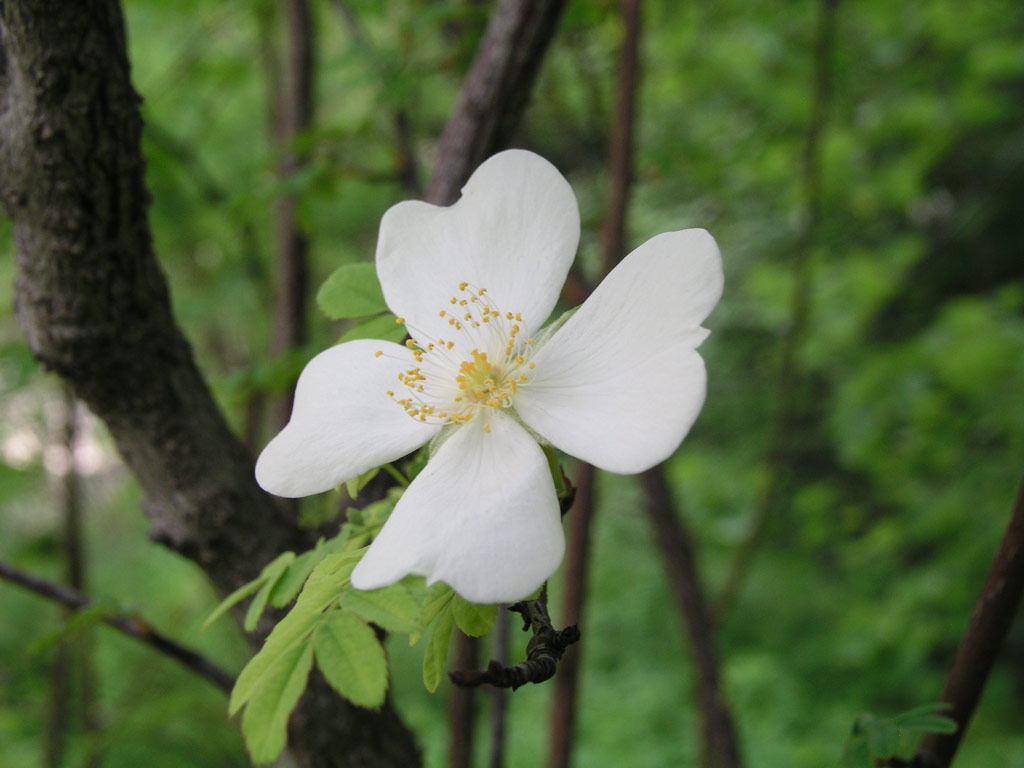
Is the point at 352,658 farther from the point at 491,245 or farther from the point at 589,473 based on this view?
the point at 589,473

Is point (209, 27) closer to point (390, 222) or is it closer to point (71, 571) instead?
point (71, 571)

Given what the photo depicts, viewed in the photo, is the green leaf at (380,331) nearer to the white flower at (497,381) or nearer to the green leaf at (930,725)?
the white flower at (497,381)

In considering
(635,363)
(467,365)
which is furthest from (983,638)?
(467,365)

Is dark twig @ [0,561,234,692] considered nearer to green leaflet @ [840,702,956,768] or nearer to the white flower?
the white flower

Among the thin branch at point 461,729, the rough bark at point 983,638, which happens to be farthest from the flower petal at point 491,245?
the thin branch at point 461,729

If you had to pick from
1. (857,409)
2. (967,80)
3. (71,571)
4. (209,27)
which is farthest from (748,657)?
(209,27)

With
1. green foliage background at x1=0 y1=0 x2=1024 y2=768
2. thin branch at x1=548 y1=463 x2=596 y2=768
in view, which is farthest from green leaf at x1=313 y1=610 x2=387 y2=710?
green foliage background at x1=0 y1=0 x2=1024 y2=768

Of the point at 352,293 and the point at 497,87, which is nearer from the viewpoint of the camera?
the point at 352,293
